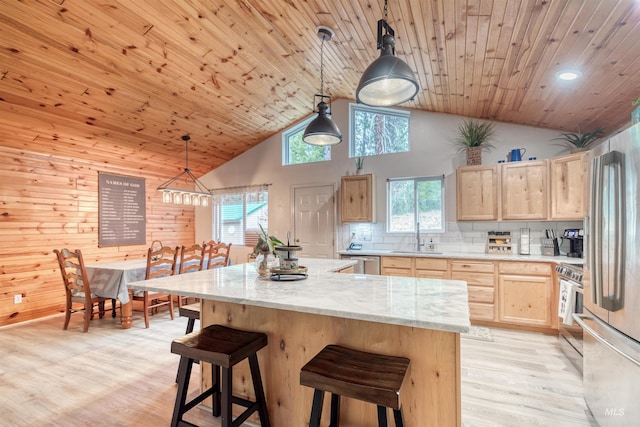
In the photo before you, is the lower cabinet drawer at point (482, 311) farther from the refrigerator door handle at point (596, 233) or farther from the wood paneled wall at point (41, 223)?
the wood paneled wall at point (41, 223)

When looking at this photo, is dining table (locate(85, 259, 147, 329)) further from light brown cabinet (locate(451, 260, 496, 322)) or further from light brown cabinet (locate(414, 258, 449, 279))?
light brown cabinet (locate(451, 260, 496, 322))

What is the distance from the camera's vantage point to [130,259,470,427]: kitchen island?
1.44 meters

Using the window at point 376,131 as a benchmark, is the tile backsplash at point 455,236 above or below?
below

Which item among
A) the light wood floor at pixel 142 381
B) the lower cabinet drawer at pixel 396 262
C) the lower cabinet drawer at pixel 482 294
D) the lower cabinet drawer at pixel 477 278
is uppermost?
the lower cabinet drawer at pixel 396 262

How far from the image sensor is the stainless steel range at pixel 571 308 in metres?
2.77

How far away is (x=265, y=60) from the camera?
373 cm

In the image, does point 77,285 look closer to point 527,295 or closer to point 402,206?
point 402,206

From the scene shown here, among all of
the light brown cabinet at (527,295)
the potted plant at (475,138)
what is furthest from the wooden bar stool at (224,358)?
the potted plant at (475,138)

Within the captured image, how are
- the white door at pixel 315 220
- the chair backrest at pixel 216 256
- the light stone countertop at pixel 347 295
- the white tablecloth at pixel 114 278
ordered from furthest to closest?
the white door at pixel 315 220
the chair backrest at pixel 216 256
the white tablecloth at pixel 114 278
the light stone countertop at pixel 347 295

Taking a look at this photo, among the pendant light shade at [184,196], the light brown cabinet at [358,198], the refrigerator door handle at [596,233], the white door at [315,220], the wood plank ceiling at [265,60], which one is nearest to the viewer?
the refrigerator door handle at [596,233]

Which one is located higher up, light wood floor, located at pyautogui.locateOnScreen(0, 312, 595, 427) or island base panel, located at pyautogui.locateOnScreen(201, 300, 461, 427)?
island base panel, located at pyautogui.locateOnScreen(201, 300, 461, 427)

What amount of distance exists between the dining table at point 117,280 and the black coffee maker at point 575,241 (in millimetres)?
5285

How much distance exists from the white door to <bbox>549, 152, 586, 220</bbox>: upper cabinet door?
121 inches

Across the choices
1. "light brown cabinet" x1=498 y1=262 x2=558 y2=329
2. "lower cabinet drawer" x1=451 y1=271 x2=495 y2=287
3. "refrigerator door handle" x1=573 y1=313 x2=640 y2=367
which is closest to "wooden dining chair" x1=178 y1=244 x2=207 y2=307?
"lower cabinet drawer" x1=451 y1=271 x2=495 y2=287
